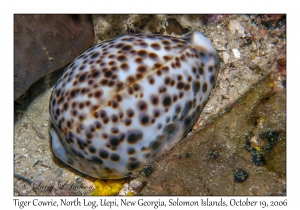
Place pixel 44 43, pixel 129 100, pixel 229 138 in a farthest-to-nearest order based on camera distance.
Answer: pixel 44 43, pixel 229 138, pixel 129 100

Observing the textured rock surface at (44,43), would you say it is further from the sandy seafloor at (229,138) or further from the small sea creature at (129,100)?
the sandy seafloor at (229,138)

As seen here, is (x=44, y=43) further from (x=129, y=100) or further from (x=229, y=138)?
(x=229, y=138)

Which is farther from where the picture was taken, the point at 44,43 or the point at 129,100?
the point at 44,43

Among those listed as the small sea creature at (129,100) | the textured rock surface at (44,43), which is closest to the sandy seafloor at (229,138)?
the small sea creature at (129,100)

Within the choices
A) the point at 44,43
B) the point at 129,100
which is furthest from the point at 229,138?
the point at 44,43

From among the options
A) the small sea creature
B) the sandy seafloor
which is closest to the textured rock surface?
the small sea creature

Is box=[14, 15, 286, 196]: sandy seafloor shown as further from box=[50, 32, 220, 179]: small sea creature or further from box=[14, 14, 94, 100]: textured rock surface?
box=[14, 14, 94, 100]: textured rock surface
